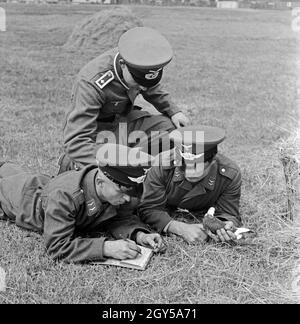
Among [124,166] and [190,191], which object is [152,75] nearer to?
[190,191]

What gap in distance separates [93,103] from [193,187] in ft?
3.52

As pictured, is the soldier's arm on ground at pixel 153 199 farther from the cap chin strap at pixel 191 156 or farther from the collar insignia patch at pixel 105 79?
the collar insignia patch at pixel 105 79

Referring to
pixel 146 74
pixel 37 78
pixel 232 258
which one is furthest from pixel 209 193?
pixel 37 78

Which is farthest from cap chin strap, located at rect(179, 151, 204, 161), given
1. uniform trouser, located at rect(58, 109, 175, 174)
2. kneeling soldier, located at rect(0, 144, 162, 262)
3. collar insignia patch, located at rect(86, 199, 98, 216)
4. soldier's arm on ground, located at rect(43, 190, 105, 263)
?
uniform trouser, located at rect(58, 109, 175, 174)

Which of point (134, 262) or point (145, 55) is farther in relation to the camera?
point (145, 55)

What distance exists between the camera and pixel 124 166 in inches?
138

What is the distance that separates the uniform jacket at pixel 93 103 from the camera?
446 cm

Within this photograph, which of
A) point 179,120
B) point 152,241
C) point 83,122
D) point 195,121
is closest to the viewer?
point 152,241

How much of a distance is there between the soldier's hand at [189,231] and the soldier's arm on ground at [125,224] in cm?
20

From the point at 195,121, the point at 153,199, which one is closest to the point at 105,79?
the point at 153,199

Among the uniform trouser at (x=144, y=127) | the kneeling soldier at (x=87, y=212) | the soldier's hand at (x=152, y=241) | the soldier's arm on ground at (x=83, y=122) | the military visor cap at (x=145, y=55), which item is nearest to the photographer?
the kneeling soldier at (x=87, y=212)

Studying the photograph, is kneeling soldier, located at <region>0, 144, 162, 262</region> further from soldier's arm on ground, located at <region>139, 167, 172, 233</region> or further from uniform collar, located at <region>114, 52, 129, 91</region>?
uniform collar, located at <region>114, 52, 129, 91</region>

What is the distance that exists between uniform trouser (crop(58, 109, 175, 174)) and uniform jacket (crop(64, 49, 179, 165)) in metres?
0.11

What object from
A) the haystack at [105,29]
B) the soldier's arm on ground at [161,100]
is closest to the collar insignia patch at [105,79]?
the soldier's arm on ground at [161,100]
